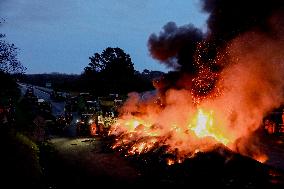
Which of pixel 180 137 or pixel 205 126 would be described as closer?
pixel 180 137

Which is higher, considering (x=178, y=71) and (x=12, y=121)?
(x=178, y=71)

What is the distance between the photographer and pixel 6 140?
1862 centimetres

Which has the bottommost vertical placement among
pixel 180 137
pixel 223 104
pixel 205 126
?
pixel 180 137

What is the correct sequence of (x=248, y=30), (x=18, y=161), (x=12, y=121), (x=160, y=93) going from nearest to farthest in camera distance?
1. (x=18, y=161)
2. (x=248, y=30)
3. (x=12, y=121)
4. (x=160, y=93)

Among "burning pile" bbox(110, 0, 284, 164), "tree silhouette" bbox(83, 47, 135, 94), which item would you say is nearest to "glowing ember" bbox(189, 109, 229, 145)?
Answer: "burning pile" bbox(110, 0, 284, 164)

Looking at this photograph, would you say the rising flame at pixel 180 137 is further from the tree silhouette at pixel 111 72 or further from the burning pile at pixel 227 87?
the tree silhouette at pixel 111 72

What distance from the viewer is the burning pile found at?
67.7 feet

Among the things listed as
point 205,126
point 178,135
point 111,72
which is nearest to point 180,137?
point 178,135

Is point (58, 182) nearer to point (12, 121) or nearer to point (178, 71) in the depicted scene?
point (12, 121)

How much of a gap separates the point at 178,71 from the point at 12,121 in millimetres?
12033

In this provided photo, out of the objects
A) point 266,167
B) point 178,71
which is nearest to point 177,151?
point 266,167

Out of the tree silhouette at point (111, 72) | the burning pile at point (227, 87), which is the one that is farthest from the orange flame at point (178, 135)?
the tree silhouette at point (111, 72)

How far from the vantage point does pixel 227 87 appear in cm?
2245

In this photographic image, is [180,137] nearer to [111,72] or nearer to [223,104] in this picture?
[223,104]
